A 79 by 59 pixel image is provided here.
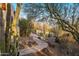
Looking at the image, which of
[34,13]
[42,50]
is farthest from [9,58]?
[34,13]

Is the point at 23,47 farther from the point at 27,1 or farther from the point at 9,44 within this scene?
the point at 27,1

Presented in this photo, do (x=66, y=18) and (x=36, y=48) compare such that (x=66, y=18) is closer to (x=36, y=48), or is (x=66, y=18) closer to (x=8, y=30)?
(x=36, y=48)

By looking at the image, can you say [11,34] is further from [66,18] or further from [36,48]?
[66,18]

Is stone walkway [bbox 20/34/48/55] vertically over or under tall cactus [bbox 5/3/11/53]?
under

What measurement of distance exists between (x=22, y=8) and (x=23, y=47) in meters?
0.23

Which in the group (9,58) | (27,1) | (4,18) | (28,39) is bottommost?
(9,58)

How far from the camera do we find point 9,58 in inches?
36.6

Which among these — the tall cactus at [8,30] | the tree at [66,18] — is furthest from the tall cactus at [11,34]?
the tree at [66,18]

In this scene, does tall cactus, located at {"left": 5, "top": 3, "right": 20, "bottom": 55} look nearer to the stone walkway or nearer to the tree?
the stone walkway

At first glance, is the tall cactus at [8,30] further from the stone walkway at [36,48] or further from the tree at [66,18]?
the tree at [66,18]

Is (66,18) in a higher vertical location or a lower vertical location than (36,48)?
higher

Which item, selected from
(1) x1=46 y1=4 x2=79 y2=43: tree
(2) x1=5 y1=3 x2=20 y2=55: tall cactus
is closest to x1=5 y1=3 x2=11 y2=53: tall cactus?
(2) x1=5 y1=3 x2=20 y2=55: tall cactus

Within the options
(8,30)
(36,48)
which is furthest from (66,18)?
(8,30)

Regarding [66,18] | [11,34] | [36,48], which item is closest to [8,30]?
[11,34]
